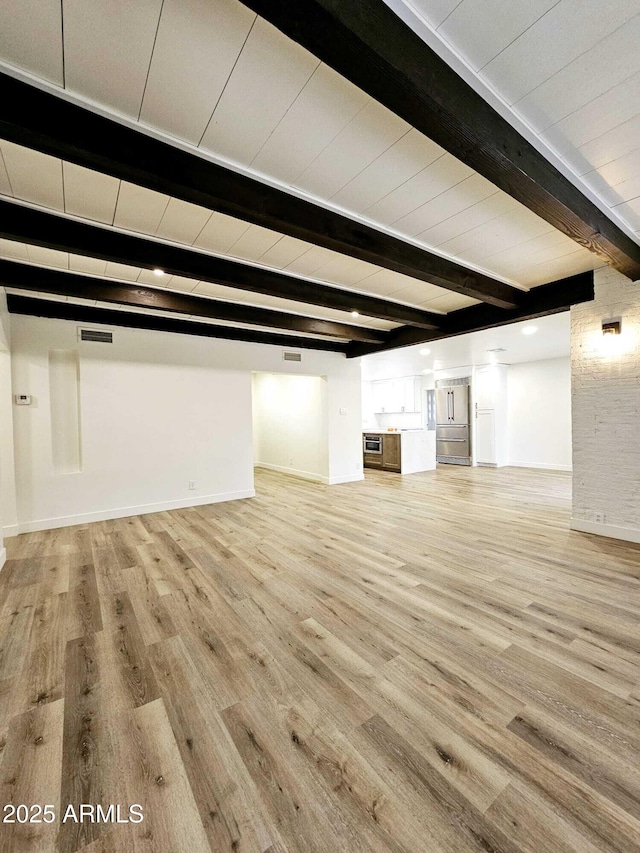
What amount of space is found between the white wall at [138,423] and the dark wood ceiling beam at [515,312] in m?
2.06

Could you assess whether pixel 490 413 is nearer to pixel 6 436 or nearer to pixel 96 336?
pixel 96 336

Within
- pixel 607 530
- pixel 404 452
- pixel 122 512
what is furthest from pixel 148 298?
pixel 404 452

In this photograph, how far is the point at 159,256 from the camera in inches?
107

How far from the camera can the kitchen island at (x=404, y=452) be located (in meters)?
7.85

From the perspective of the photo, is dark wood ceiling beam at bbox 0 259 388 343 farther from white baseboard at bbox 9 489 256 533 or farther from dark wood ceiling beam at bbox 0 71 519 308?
white baseboard at bbox 9 489 256 533

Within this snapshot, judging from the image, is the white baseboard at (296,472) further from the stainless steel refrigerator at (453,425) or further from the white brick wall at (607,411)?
the stainless steel refrigerator at (453,425)

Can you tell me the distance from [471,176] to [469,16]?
2.66ft

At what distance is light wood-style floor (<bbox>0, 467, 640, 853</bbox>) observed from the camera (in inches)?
42.6

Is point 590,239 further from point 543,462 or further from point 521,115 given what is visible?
point 543,462

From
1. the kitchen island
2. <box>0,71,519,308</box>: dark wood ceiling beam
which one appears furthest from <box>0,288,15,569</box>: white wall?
the kitchen island

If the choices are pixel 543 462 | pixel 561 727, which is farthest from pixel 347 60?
pixel 543 462

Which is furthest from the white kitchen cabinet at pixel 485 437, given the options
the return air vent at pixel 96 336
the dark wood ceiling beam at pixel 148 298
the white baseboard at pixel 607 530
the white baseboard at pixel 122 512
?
the return air vent at pixel 96 336

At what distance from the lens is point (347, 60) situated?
1.16 metres

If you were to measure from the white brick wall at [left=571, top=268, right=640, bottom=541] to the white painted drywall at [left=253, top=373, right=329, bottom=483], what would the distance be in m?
3.98
